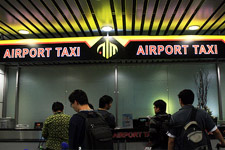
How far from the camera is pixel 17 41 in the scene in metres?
5.40

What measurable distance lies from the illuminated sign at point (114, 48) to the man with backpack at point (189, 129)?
263 centimetres

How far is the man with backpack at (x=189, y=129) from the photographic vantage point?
2.41 meters

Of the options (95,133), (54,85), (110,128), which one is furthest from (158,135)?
(54,85)

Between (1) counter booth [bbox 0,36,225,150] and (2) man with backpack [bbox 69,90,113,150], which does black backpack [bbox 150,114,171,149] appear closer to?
(2) man with backpack [bbox 69,90,113,150]

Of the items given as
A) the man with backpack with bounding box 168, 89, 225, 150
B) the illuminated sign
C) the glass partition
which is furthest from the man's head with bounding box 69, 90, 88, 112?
the glass partition

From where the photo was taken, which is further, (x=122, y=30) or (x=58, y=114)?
(x=122, y=30)

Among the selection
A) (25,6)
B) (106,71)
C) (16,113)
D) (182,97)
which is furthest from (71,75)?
(182,97)

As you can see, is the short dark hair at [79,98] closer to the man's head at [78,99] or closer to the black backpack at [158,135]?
the man's head at [78,99]

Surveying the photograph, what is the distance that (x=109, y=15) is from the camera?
5.35 metres

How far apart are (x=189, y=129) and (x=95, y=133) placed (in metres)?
0.99

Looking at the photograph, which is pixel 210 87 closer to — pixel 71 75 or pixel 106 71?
pixel 106 71

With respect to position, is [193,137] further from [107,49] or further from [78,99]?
[107,49]

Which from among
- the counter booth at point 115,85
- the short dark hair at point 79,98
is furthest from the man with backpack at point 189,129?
the counter booth at point 115,85

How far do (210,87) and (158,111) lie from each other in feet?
14.7
